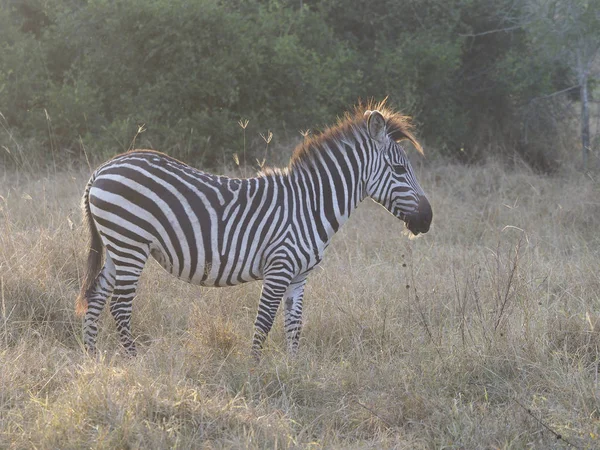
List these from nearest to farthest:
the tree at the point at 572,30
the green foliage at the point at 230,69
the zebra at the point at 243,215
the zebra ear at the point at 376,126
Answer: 1. the zebra at the point at 243,215
2. the zebra ear at the point at 376,126
3. the green foliage at the point at 230,69
4. the tree at the point at 572,30

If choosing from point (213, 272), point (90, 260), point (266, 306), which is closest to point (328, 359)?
point (266, 306)

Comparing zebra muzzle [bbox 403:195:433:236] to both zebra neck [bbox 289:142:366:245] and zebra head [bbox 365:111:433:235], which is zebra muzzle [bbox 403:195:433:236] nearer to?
zebra head [bbox 365:111:433:235]

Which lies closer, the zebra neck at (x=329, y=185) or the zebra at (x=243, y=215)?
the zebra at (x=243, y=215)

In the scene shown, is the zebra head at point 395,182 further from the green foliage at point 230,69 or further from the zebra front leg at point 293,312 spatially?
the green foliage at point 230,69

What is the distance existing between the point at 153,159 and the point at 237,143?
5.76 metres

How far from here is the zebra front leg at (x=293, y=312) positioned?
17.1ft

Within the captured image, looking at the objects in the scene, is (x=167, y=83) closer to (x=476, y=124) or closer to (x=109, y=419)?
(x=476, y=124)

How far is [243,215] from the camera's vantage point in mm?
5031

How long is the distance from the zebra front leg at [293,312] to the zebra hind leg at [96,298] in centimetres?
124

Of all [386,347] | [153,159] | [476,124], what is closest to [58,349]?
[153,159]

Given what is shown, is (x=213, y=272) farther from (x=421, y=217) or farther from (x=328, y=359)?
(x=421, y=217)

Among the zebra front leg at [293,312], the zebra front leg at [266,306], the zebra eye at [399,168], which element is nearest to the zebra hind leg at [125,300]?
the zebra front leg at [266,306]

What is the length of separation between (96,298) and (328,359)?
66.0 inches

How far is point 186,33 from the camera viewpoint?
1051 cm
